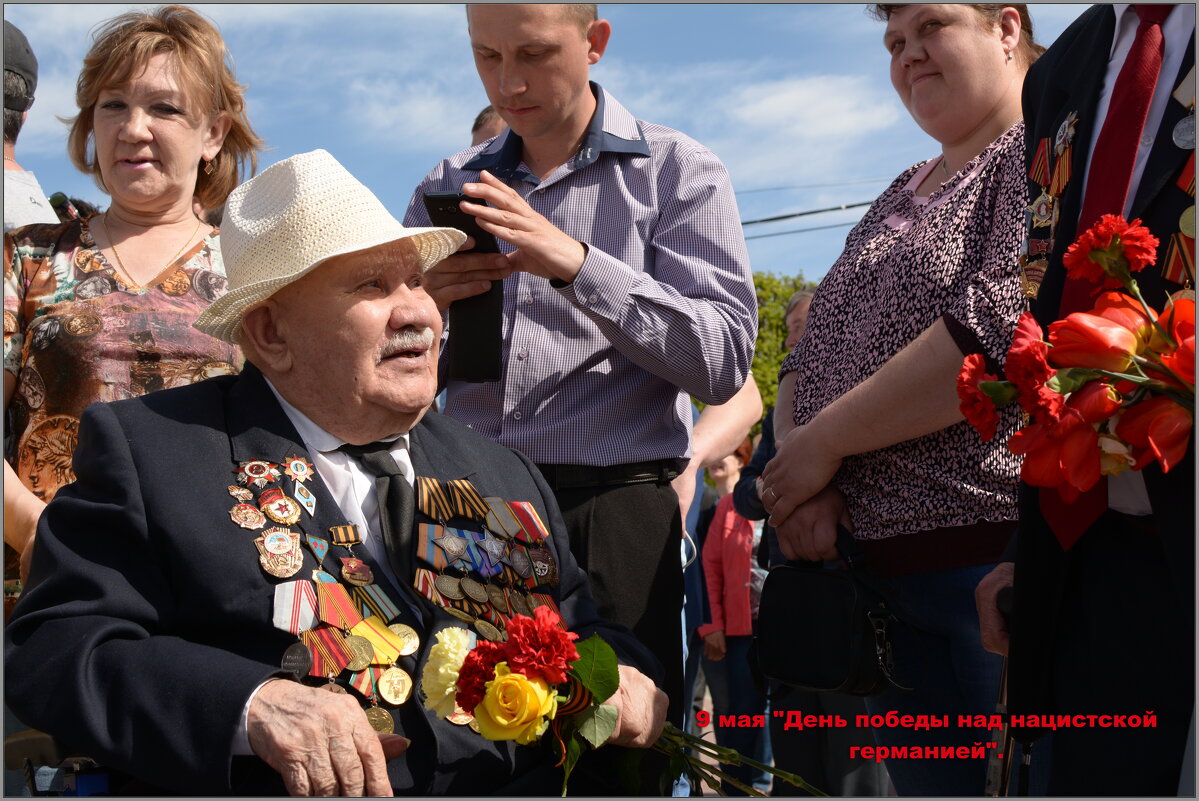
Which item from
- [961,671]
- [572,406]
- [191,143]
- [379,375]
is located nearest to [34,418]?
[191,143]

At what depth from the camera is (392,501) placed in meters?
2.65

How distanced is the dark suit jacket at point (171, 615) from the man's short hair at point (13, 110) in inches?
58.5

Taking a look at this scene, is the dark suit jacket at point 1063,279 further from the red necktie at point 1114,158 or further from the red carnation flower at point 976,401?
the red carnation flower at point 976,401

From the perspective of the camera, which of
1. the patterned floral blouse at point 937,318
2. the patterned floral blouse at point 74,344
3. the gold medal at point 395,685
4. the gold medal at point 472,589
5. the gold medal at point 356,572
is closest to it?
the gold medal at point 395,685

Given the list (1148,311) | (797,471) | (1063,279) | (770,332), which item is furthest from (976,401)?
(770,332)

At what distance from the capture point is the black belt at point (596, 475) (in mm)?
3191

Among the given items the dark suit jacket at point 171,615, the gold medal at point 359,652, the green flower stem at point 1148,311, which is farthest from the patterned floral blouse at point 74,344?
the green flower stem at point 1148,311

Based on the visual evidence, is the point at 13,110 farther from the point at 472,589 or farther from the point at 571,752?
the point at 571,752

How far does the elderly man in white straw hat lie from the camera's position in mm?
2182

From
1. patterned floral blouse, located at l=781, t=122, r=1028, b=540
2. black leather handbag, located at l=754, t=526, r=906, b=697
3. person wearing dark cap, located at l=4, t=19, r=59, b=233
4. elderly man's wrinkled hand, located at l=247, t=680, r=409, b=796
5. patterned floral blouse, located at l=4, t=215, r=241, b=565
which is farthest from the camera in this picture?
person wearing dark cap, located at l=4, t=19, r=59, b=233

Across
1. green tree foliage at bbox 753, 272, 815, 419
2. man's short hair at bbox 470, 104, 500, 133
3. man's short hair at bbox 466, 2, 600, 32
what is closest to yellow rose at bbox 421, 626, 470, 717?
man's short hair at bbox 466, 2, 600, 32

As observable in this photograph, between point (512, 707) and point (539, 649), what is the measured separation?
12 cm

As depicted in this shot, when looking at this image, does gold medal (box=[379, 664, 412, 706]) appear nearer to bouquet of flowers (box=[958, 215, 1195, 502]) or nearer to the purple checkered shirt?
the purple checkered shirt

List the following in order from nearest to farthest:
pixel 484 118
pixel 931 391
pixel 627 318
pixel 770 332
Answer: pixel 931 391 → pixel 627 318 → pixel 484 118 → pixel 770 332
